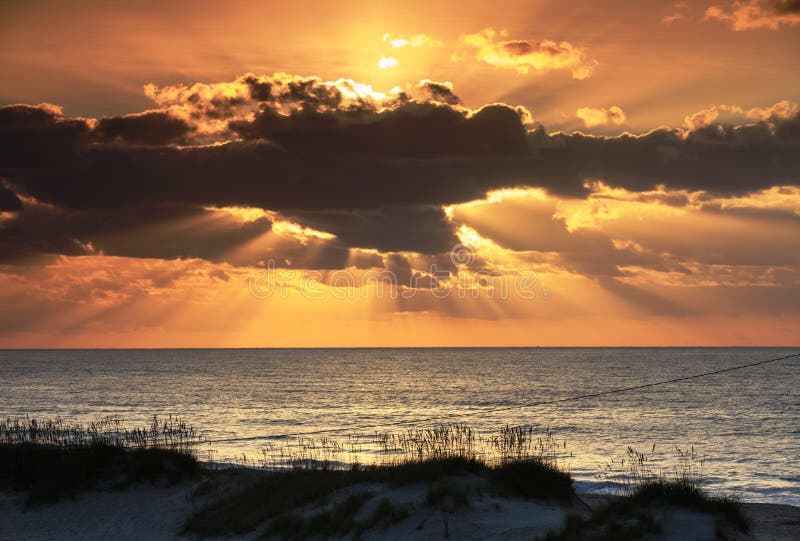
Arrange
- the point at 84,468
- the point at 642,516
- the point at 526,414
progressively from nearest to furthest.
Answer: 1. the point at 642,516
2. the point at 84,468
3. the point at 526,414

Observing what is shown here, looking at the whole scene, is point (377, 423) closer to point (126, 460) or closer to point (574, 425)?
point (574, 425)

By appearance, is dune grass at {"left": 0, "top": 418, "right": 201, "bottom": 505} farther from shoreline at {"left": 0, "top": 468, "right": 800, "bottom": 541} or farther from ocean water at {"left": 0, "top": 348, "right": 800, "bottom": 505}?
ocean water at {"left": 0, "top": 348, "right": 800, "bottom": 505}

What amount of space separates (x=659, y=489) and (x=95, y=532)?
17468 mm

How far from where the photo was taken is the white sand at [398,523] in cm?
1953

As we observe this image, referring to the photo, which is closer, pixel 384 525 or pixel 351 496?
pixel 384 525

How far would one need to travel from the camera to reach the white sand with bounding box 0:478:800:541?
19531mm

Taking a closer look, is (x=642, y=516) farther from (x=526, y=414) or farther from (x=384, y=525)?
(x=526, y=414)

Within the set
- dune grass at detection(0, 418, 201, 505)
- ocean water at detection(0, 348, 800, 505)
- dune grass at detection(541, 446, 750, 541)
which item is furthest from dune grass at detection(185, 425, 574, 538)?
ocean water at detection(0, 348, 800, 505)

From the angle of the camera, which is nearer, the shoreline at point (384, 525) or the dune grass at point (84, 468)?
the shoreline at point (384, 525)

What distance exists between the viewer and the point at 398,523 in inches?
837

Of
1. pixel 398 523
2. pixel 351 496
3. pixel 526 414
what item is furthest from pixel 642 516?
pixel 526 414

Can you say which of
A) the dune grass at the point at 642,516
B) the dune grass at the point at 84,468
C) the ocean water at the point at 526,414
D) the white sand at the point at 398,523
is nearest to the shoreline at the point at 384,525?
the white sand at the point at 398,523

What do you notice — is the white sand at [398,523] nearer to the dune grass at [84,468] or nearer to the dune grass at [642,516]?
the dune grass at [642,516]

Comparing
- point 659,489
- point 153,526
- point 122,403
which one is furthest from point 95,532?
point 122,403
